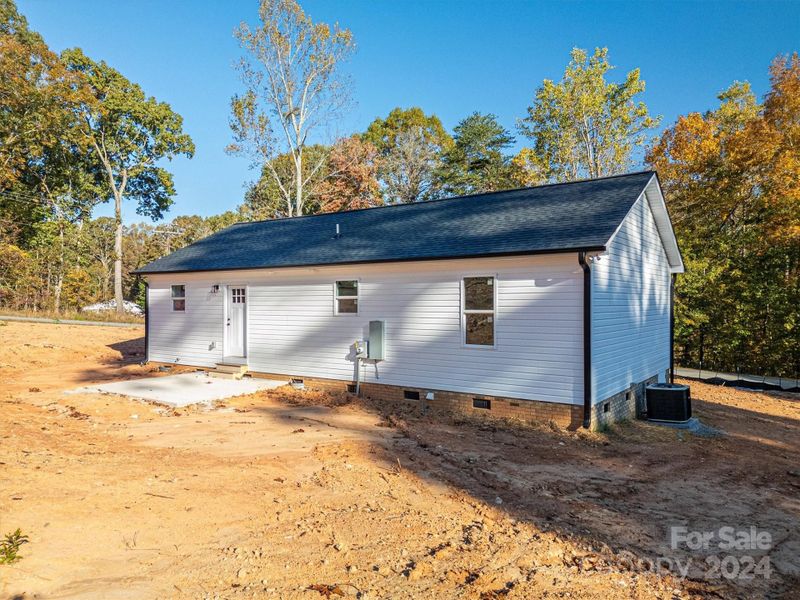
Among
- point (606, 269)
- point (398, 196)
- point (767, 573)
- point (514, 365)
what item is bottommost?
point (767, 573)

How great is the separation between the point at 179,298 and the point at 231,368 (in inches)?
119

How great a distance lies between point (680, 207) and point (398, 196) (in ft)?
61.3

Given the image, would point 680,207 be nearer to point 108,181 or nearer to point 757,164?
point 757,164

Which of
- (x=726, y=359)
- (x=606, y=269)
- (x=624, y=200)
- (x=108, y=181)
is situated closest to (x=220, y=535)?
(x=606, y=269)

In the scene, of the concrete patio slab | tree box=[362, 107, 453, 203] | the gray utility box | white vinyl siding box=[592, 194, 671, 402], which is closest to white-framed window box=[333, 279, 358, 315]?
the gray utility box

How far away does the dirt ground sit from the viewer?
3672 mm

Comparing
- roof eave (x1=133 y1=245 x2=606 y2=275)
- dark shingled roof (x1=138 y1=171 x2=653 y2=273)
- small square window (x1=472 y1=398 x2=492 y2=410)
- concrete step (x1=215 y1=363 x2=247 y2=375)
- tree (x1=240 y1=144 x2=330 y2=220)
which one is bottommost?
small square window (x1=472 y1=398 x2=492 y2=410)

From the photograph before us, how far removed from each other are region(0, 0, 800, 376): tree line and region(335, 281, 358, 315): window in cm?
1395

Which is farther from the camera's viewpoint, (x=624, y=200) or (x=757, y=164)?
(x=757, y=164)

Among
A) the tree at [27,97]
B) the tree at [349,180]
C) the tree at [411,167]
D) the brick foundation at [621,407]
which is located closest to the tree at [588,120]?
the tree at [411,167]

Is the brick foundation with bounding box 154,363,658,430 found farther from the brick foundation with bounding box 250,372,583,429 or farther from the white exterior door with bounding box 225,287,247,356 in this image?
the white exterior door with bounding box 225,287,247,356

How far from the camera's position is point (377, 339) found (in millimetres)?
10758

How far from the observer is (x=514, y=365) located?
30.8ft

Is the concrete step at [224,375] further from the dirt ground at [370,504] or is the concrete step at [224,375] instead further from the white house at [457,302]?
the dirt ground at [370,504]
